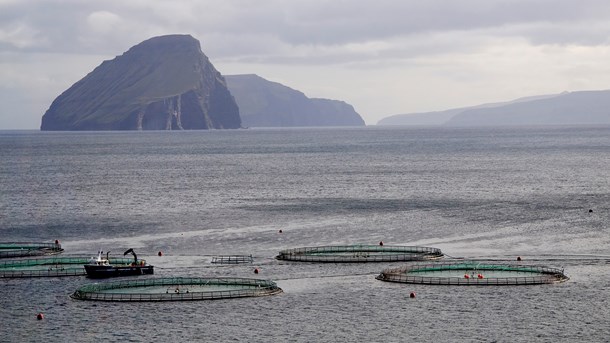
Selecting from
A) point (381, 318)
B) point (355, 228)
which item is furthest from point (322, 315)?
point (355, 228)

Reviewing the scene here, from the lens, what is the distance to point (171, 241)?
16162 cm

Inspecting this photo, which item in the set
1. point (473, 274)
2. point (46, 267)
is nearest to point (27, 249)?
point (46, 267)

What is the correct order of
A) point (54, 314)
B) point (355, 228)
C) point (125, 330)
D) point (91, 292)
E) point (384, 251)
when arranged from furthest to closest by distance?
point (355, 228)
point (384, 251)
point (91, 292)
point (54, 314)
point (125, 330)

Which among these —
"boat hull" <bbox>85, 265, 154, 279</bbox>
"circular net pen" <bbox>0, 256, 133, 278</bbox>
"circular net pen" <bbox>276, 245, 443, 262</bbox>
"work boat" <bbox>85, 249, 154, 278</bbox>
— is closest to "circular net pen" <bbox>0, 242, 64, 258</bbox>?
"circular net pen" <bbox>0, 256, 133, 278</bbox>

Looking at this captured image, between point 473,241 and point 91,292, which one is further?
point 473,241

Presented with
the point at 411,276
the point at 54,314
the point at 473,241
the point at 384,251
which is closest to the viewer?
the point at 54,314

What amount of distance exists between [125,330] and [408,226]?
3275 inches

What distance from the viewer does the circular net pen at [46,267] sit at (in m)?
132

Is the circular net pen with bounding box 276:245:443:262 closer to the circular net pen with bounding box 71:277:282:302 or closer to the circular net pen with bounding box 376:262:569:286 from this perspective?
the circular net pen with bounding box 376:262:569:286

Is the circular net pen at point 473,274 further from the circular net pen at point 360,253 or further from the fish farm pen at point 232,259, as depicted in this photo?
the fish farm pen at point 232,259

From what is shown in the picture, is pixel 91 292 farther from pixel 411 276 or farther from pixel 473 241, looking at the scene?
pixel 473 241

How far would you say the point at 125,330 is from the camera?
4001 inches

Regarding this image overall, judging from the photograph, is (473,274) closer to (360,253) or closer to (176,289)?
(360,253)

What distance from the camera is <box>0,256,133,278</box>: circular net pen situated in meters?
132
